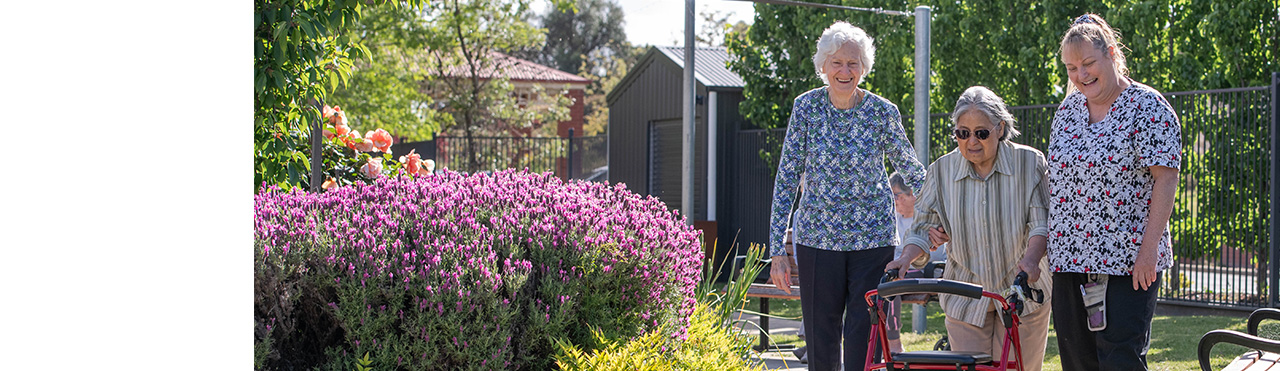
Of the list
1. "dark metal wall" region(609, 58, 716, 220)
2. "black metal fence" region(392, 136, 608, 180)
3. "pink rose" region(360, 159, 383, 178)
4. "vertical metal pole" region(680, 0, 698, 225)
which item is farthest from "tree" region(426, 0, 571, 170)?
"pink rose" region(360, 159, 383, 178)

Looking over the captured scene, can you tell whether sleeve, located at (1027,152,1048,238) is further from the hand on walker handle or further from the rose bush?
the rose bush

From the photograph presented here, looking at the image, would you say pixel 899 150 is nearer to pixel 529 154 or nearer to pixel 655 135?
pixel 655 135

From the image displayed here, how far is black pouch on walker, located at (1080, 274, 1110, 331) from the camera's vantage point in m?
3.54

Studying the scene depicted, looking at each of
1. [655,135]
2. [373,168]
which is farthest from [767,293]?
[655,135]

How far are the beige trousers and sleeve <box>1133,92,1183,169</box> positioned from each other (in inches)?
27.3

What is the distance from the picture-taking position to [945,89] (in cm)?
1404

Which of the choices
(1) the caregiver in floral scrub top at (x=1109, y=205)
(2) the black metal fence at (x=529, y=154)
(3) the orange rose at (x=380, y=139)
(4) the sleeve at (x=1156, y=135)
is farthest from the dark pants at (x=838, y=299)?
(2) the black metal fence at (x=529, y=154)

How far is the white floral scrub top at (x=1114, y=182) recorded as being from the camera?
3.45m

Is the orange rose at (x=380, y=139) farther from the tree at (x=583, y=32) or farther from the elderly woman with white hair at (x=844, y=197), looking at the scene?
the tree at (x=583, y=32)

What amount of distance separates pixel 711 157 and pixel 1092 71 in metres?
12.3

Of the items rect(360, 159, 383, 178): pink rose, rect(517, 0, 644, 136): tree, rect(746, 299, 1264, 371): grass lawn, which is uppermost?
rect(517, 0, 644, 136): tree

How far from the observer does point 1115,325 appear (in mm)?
3510
